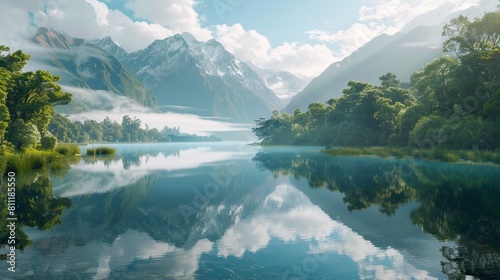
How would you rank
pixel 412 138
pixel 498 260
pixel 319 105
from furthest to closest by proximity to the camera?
pixel 319 105, pixel 412 138, pixel 498 260

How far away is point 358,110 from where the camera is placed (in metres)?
98.6

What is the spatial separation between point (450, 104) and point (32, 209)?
62850 mm

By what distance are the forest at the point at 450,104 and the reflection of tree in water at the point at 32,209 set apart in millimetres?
48914

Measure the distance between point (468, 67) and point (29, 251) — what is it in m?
60.3

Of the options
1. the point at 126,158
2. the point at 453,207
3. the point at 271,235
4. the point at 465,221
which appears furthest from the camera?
the point at 126,158

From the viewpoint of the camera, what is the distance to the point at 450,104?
59.4 metres

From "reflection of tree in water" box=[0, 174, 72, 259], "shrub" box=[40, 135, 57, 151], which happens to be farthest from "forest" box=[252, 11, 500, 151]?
"shrub" box=[40, 135, 57, 151]

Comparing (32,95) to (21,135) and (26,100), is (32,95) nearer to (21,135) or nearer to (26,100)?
(26,100)

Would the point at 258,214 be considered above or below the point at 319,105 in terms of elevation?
below

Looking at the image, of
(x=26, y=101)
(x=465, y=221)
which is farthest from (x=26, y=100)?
(x=465, y=221)

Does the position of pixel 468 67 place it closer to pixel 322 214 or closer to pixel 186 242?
pixel 322 214

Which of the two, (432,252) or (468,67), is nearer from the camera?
(432,252)

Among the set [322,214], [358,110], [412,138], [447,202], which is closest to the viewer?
[322,214]

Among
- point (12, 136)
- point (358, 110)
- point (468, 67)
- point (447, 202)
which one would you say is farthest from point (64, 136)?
point (447, 202)
